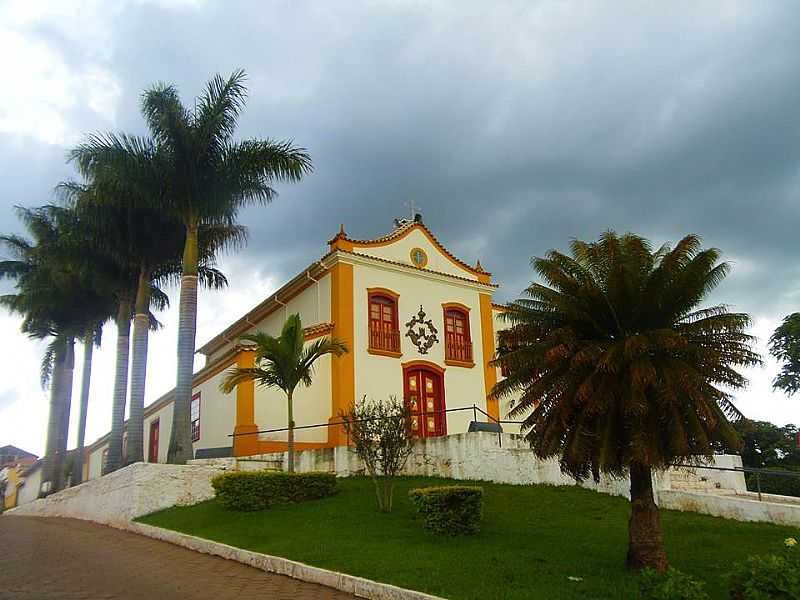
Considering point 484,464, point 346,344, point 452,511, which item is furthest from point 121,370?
point 452,511

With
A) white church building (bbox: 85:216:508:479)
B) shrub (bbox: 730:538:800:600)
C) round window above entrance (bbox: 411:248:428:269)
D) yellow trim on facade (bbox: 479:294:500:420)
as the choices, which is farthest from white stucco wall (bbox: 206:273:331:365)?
shrub (bbox: 730:538:800:600)

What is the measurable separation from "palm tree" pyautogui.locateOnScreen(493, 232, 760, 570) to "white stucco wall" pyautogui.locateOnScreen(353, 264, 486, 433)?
11702mm

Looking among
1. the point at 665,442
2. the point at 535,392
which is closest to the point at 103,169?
the point at 535,392

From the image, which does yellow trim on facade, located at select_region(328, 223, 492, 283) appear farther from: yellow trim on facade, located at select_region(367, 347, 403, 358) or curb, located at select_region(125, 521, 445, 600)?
curb, located at select_region(125, 521, 445, 600)

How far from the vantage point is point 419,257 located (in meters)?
24.8

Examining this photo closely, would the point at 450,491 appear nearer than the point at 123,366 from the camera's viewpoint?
Yes

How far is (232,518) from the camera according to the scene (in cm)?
1442

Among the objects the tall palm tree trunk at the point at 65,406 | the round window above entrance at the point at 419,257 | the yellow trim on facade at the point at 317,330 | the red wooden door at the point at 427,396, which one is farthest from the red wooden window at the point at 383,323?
the tall palm tree trunk at the point at 65,406

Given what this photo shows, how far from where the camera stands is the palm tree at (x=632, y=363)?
9.41 m

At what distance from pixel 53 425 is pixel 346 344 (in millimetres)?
15556

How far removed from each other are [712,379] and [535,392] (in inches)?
97.3

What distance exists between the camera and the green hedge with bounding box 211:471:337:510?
15055mm

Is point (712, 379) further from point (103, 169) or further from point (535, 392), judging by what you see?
point (103, 169)

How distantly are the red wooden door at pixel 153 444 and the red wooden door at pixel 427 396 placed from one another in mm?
14384
